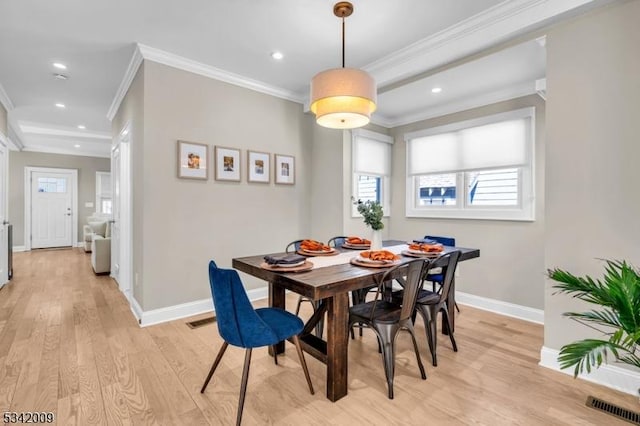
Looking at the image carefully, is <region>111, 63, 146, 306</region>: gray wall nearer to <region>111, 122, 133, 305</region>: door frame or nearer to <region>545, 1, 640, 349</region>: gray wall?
<region>111, 122, 133, 305</region>: door frame

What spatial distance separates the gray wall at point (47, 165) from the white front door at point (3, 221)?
13.2 feet

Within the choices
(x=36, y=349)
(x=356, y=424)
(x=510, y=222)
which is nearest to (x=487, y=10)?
(x=510, y=222)

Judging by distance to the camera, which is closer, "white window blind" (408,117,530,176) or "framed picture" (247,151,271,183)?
"white window blind" (408,117,530,176)

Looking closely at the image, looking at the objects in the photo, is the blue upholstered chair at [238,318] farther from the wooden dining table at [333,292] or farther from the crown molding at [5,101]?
the crown molding at [5,101]

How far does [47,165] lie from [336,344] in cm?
971

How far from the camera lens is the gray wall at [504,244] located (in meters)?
3.31

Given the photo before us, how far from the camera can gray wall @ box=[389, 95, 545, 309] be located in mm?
3311

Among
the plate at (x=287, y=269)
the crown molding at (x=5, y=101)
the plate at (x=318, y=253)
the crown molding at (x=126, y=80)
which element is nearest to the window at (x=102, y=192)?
the crown molding at (x=5, y=101)

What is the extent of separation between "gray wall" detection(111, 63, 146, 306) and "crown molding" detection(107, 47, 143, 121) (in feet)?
0.22

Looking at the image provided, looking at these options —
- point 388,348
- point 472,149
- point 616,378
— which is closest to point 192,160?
point 388,348

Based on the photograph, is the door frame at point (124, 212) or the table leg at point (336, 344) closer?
the table leg at point (336, 344)

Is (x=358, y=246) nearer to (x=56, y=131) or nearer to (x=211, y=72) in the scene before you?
(x=211, y=72)

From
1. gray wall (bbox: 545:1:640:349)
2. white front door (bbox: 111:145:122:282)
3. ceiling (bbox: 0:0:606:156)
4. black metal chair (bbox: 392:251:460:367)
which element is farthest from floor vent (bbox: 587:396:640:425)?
white front door (bbox: 111:145:122:282)

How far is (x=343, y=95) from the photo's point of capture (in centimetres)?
207
